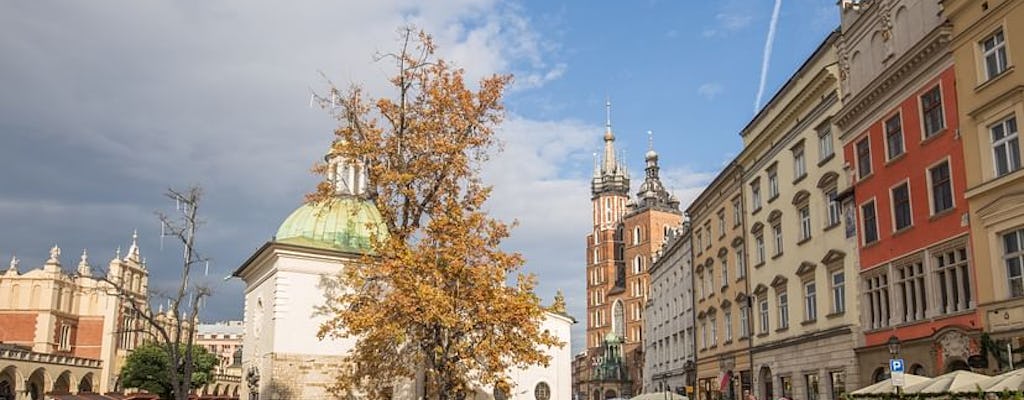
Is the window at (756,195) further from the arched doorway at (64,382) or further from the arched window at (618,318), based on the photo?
the arched window at (618,318)

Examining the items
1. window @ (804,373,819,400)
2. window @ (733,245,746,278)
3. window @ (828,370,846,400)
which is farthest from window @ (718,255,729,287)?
window @ (828,370,846,400)

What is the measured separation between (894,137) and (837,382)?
324 inches

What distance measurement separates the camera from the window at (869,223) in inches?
983

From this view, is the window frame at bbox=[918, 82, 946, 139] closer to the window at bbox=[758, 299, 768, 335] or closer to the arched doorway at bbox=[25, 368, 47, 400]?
the window at bbox=[758, 299, 768, 335]

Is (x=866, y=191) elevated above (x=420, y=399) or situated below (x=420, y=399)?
above

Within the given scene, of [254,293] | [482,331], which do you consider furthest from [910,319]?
[254,293]

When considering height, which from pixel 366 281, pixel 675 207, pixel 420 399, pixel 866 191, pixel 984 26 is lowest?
pixel 420 399

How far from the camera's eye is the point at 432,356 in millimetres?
23734

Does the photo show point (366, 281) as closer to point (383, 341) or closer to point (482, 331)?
point (383, 341)

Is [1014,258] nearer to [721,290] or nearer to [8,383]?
[721,290]

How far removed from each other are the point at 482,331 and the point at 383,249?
3.61 meters

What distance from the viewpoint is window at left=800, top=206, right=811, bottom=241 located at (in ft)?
97.3

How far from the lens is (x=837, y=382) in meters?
27.0

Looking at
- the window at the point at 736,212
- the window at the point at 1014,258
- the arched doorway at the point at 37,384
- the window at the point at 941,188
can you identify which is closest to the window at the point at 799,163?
the window at the point at 736,212
